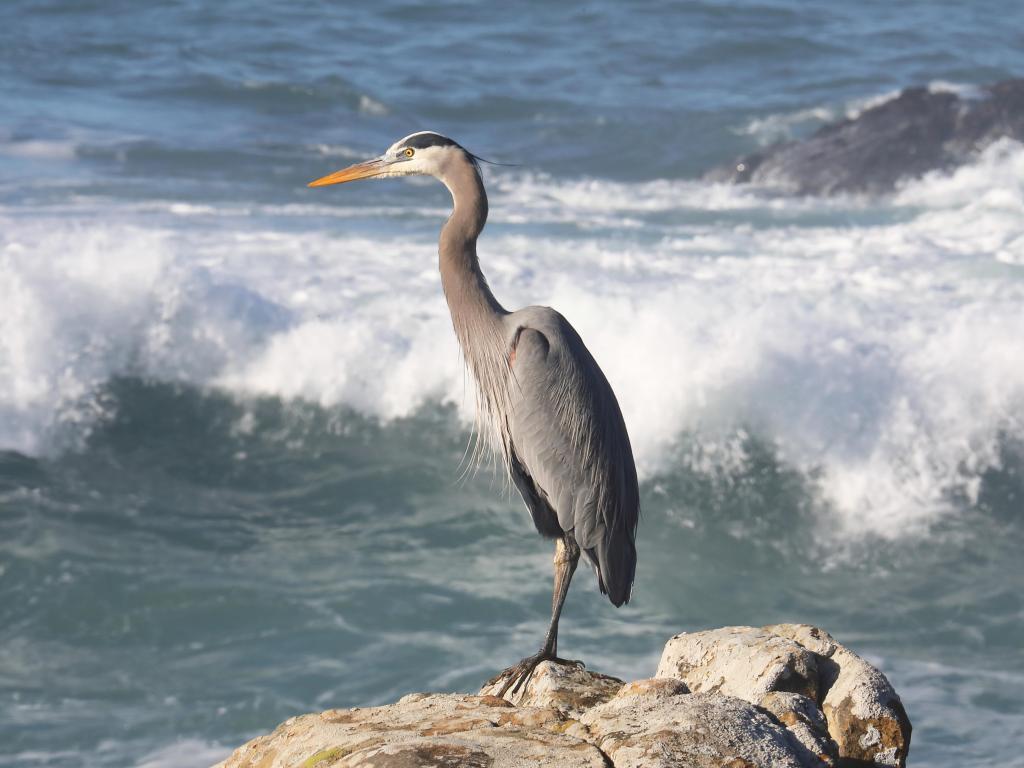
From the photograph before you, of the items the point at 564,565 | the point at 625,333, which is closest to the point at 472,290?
the point at 564,565

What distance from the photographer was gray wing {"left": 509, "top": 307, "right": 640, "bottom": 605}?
17.4 feet

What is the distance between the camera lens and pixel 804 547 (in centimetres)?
895

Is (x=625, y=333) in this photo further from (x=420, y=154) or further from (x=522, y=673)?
(x=522, y=673)

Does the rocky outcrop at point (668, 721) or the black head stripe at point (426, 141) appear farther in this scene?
the black head stripe at point (426, 141)

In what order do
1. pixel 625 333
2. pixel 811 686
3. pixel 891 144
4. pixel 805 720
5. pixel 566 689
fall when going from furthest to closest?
pixel 891 144 < pixel 625 333 < pixel 566 689 < pixel 811 686 < pixel 805 720

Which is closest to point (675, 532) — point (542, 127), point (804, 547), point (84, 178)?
point (804, 547)

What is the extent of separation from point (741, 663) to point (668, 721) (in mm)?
697

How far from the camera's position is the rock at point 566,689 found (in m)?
4.49

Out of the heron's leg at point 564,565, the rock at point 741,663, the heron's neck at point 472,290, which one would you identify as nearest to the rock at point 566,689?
the rock at point 741,663

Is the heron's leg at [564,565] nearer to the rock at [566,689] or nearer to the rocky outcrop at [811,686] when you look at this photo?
the rock at [566,689]

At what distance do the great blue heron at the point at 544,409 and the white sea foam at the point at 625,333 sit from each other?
4.02m

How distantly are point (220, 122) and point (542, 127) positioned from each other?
14.9 ft

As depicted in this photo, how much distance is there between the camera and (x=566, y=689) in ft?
15.0

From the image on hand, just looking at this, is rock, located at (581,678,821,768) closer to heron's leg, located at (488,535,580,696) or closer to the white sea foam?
heron's leg, located at (488,535,580,696)
